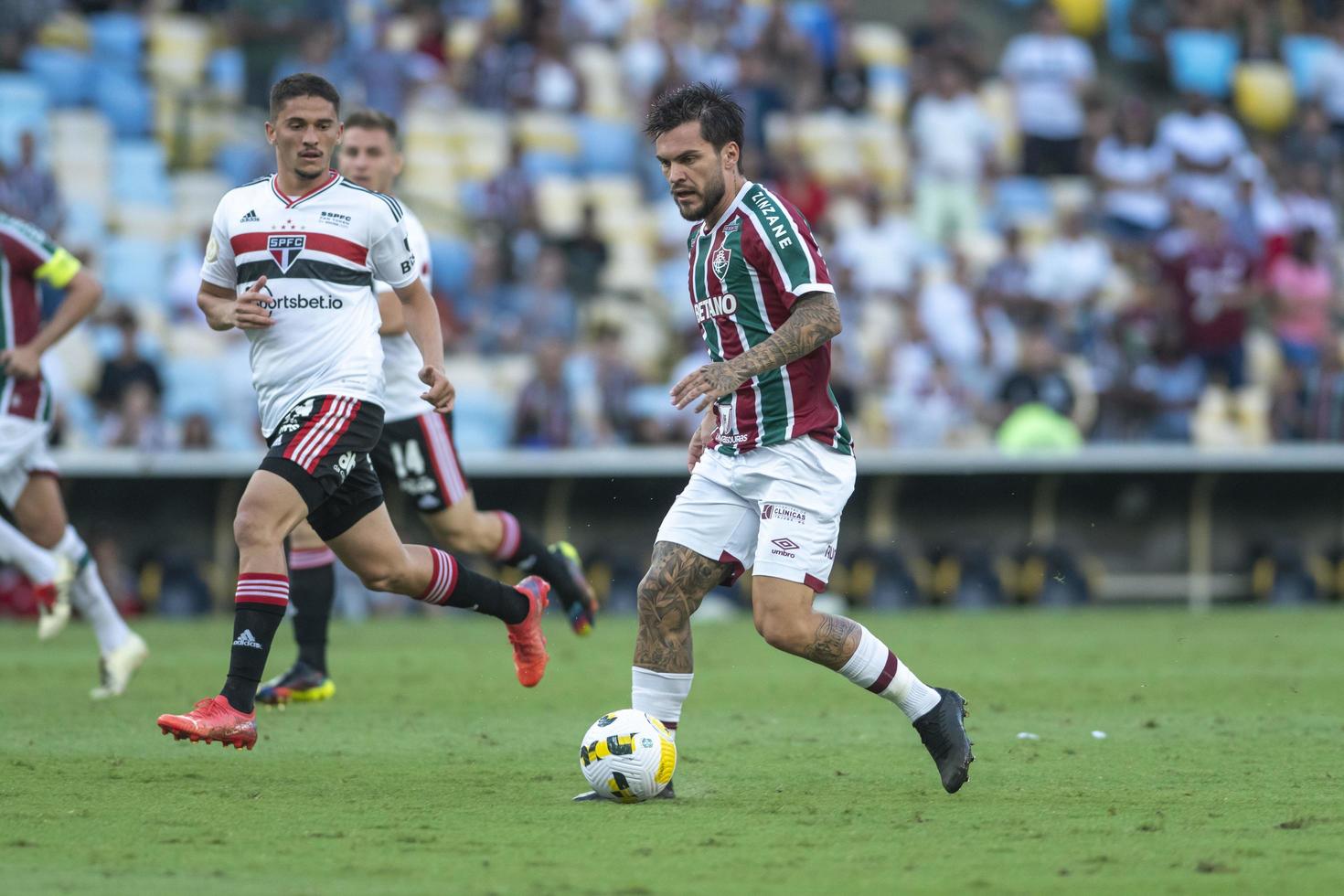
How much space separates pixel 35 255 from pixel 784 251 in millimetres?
4962

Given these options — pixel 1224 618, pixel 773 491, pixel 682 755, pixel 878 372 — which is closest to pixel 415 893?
pixel 773 491

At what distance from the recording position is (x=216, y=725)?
6.44 meters

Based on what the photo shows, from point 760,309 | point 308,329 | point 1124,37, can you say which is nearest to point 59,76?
point 1124,37

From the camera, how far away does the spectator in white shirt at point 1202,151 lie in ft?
69.4

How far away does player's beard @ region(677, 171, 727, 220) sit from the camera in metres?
6.44

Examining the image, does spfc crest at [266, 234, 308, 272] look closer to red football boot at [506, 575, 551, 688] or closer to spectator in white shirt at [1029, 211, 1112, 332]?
red football boot at [506, 575, 551, 688]

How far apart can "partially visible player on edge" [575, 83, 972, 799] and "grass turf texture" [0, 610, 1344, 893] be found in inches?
16.0

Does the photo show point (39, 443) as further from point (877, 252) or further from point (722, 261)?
point (877, 252)

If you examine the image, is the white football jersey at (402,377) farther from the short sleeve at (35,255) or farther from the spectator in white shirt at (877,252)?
the spectator in white shirt at (877,252)

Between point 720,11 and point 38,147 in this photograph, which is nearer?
point 38,147

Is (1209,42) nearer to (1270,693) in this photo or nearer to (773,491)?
(1270,693)

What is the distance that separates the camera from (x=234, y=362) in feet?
53.6

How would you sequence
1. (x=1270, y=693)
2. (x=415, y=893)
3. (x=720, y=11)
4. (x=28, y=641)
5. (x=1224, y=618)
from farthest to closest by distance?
(x=720, y=11)
(x=1224, y=618)
(x=28, y=641)
(x=1270, y=693)
(x=415, y=893)

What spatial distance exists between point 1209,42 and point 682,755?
61.6 feet
